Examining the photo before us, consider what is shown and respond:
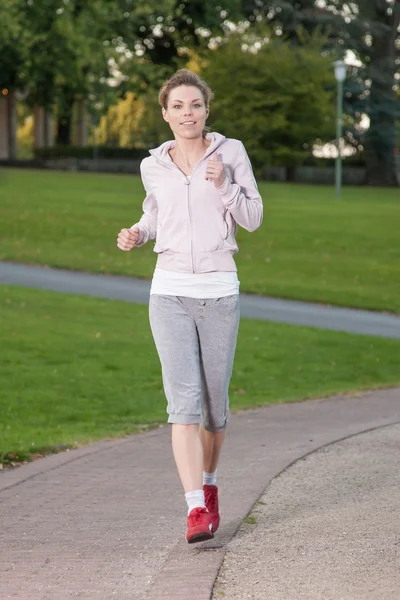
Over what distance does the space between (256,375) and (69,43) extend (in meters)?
28.7

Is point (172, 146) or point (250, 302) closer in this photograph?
point (172, 146)

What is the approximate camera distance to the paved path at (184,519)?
4906 mm

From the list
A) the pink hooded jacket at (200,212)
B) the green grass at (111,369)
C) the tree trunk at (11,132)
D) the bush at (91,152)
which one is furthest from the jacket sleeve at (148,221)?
the tree trunk at (11,132)

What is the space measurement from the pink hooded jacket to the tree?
54.3 meters

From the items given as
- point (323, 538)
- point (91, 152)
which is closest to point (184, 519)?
point (323, 538)

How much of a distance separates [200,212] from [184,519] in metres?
1.52

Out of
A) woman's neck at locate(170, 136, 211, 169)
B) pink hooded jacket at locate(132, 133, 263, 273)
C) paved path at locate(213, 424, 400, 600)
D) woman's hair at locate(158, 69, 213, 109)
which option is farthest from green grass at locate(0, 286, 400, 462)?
woman's hair at locate(158, 69, 213, 109)

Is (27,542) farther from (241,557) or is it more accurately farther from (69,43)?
(69,43)

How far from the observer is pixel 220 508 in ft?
20.6

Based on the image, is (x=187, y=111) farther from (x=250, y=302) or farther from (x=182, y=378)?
(x=250, y=302)

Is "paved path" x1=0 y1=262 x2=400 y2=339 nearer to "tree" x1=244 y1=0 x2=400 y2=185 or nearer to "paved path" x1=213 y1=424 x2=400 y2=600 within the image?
"paved path" x1=213 y1=424 x2=400 y2=600

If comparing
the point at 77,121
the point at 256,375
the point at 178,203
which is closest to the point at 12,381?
the point at 256,375

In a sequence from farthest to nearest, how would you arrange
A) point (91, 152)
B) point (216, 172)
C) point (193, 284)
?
1. point (91, 152)
2. point (193, 284)
3. point (216, 172)

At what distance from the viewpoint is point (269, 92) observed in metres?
56.9
